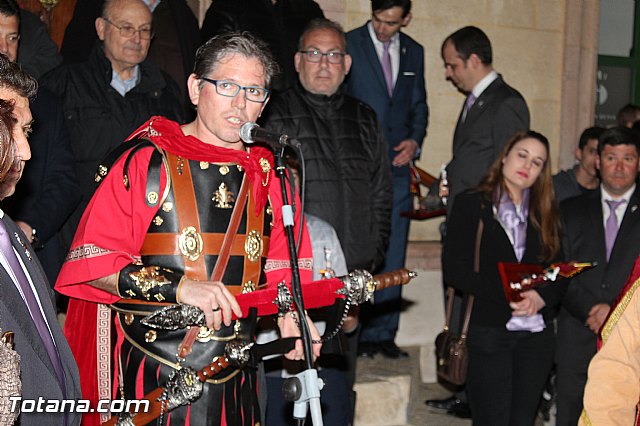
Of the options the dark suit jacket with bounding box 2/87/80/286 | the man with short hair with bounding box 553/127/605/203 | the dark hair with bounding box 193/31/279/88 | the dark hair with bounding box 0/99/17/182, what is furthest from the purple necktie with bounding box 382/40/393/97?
the dark hair with bounding box 0/99/17/182

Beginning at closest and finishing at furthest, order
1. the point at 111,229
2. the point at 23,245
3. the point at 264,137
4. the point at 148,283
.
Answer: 1. the point at 23,245
2. the point at 264,137
3. the point at 148,283
4. the point at 111,229

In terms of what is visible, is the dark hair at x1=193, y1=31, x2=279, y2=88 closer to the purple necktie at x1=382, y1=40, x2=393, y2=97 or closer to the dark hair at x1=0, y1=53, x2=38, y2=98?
the dark hair at x1=0, y1=53, x2=38, y2=98

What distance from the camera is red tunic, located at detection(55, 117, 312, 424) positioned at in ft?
10.3

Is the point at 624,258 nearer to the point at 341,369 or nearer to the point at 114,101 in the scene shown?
the point at 341,369

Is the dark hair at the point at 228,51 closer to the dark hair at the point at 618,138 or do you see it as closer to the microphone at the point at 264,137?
the microphone at the point at 264,137

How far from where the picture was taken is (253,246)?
3385 mm

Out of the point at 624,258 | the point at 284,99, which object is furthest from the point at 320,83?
the point at 624,258

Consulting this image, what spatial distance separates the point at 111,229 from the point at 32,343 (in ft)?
3.02

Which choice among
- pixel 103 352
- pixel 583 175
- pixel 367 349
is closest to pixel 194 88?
pixel 103 352

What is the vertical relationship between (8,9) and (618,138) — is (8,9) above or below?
above

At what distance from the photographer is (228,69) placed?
327 centimetres

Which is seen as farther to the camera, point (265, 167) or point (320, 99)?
point (320, 99)

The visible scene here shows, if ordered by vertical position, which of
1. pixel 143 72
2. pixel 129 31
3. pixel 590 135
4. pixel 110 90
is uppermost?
pixel 129 31

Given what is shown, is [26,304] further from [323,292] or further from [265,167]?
[265,167]
